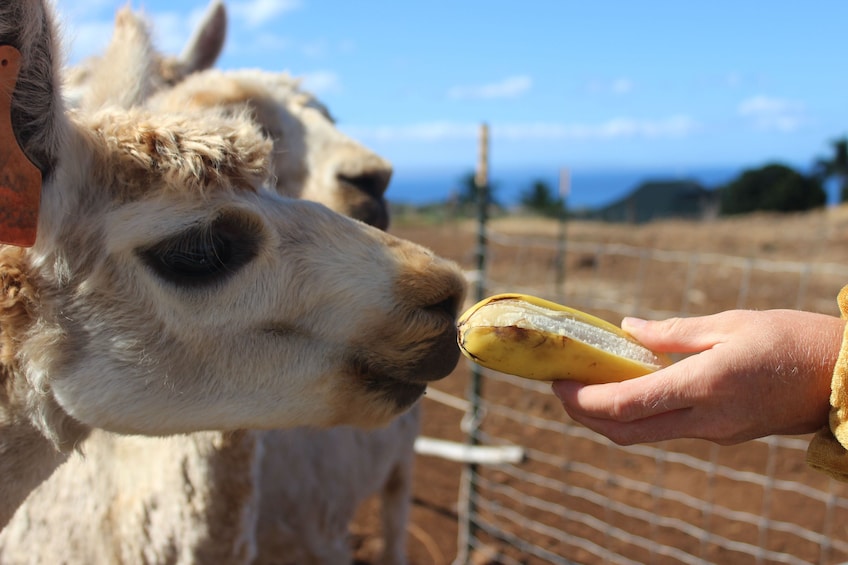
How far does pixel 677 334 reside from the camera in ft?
5.10

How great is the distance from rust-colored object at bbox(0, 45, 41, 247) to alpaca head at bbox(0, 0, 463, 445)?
0.21ft

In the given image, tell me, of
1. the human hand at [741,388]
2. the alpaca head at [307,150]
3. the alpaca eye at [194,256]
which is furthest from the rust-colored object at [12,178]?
the alpaca head at [307,150]

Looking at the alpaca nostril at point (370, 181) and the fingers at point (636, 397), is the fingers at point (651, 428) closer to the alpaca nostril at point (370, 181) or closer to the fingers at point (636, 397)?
the fingers at point (636, 397)

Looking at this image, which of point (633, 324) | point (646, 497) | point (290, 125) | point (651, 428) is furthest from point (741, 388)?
point (646, 497)

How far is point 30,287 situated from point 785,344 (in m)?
1.53

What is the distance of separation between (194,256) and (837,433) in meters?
1.33

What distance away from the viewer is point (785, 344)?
139cm

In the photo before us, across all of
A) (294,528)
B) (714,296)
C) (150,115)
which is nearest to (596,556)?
(294,528)

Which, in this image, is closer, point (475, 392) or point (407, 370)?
point (407, 370)

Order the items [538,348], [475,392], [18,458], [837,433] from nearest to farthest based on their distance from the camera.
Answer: [837,433]
[538,348]
[18,458]
[475,392]

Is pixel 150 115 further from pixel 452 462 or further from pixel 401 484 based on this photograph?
pixel 452 462

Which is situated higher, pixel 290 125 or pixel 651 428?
pixel 290 125

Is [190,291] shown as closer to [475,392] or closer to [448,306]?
[448,306]

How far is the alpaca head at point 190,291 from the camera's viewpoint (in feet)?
5.21
